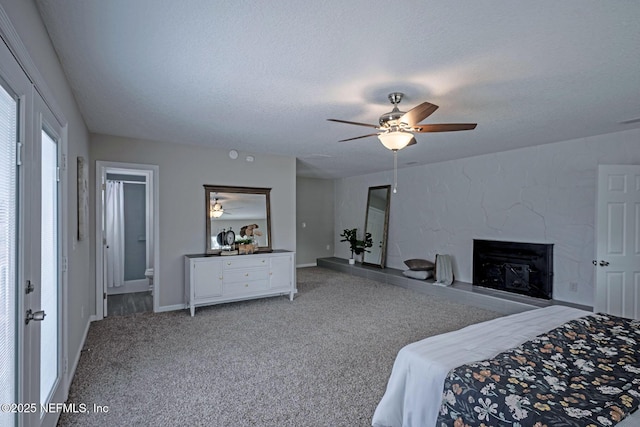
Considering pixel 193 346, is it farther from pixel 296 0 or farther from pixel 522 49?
pixel 522 49

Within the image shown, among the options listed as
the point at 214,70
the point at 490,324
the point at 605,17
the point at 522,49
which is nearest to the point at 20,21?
the point at 214,70

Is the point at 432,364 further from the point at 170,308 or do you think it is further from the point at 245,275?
the point at 170,308

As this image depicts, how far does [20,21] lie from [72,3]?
325 millimetres

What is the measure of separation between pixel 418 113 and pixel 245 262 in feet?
11.0

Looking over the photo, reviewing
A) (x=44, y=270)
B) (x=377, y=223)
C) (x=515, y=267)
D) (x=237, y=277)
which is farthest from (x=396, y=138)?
(x=377, y=223)

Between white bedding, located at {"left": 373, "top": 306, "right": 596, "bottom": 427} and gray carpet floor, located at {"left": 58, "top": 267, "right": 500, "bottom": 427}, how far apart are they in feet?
1.19

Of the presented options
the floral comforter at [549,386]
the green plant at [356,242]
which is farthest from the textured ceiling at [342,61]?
the green plant at [356,242]

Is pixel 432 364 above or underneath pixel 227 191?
underneath

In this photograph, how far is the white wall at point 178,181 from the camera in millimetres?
4414

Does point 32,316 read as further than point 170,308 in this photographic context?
No

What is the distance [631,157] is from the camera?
13.1ft

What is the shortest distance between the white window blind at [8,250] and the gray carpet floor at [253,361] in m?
1.12

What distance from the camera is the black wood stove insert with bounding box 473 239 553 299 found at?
473 centimetres

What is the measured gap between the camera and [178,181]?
4.75 metres
